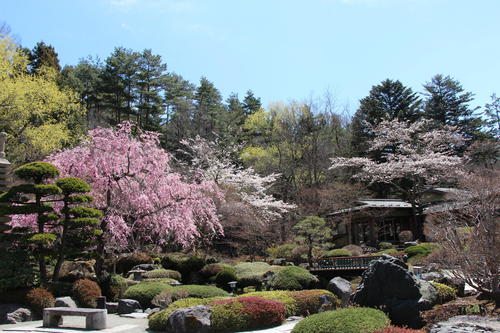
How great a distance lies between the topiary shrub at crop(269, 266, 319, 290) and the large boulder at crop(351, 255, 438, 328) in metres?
6.37

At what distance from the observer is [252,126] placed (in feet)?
137

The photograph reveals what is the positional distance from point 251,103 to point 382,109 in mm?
16517

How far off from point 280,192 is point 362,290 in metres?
25.5

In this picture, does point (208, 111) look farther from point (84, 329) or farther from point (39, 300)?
point (84, 329)

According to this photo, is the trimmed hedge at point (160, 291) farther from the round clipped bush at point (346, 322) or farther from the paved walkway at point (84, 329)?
the round clipped bush at point (346, 322)

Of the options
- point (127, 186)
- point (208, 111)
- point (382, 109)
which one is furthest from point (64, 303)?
point (382, 109)

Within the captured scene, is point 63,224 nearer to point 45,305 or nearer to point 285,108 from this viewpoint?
point 45,305

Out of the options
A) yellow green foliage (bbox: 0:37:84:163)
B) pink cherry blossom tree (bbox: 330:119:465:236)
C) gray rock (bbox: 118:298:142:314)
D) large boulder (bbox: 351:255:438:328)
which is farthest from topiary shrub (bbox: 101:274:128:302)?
pink cherry blossom tree (bbox: 330:119:465:236)

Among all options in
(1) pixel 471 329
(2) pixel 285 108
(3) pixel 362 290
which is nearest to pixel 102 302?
(3) pixel 362 290

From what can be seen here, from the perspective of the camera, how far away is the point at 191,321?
9375mm

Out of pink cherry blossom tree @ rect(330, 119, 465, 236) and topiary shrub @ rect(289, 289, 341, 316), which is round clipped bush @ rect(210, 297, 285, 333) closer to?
topiary shrub @ rect(289, 289, 341, 316)

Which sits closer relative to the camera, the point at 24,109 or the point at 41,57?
the point at 24,109

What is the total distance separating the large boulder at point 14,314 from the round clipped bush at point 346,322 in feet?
27.3

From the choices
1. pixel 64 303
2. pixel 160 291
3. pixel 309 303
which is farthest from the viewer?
pixel 160 291
